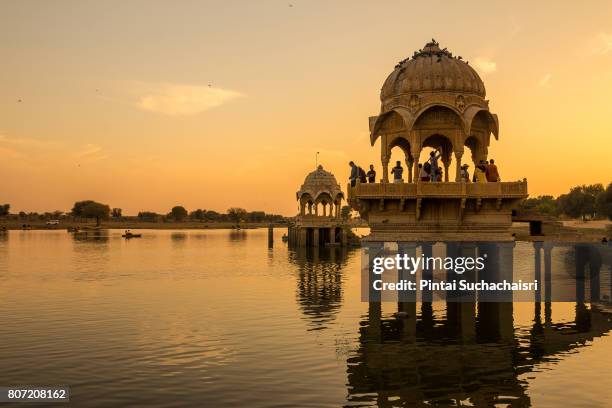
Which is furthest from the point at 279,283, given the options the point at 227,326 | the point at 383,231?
the point at 383,231

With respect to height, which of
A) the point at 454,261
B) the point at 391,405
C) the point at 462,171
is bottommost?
the point at 391,405

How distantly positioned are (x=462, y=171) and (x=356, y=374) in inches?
529

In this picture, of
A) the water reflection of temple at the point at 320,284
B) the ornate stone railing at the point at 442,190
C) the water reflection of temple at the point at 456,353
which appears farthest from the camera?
the water reflection of temple at the point at 320,284

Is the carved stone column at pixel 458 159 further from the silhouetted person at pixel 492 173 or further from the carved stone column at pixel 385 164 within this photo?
the carved stone column at pixel 385 164

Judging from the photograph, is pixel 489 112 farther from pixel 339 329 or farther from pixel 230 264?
pixel 230 264

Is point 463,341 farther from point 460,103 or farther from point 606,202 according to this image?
point 606,202

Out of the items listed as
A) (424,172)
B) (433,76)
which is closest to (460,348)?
(424,172)

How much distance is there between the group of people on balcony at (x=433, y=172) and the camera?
2814 cm

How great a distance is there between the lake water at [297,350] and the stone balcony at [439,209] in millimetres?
3892

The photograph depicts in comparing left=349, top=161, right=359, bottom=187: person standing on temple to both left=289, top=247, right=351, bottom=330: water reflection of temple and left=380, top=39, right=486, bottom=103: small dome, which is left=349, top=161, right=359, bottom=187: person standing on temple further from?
left=289, top=247, right=351, bottom=330: water reflection of temple

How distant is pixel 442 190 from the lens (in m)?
27.2

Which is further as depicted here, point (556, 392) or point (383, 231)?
point (383, 231)

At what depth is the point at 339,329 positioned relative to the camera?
28812 mm

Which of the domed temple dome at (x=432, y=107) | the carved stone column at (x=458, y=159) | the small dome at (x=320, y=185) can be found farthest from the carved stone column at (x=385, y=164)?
the small dome at (x=320, y=185)
